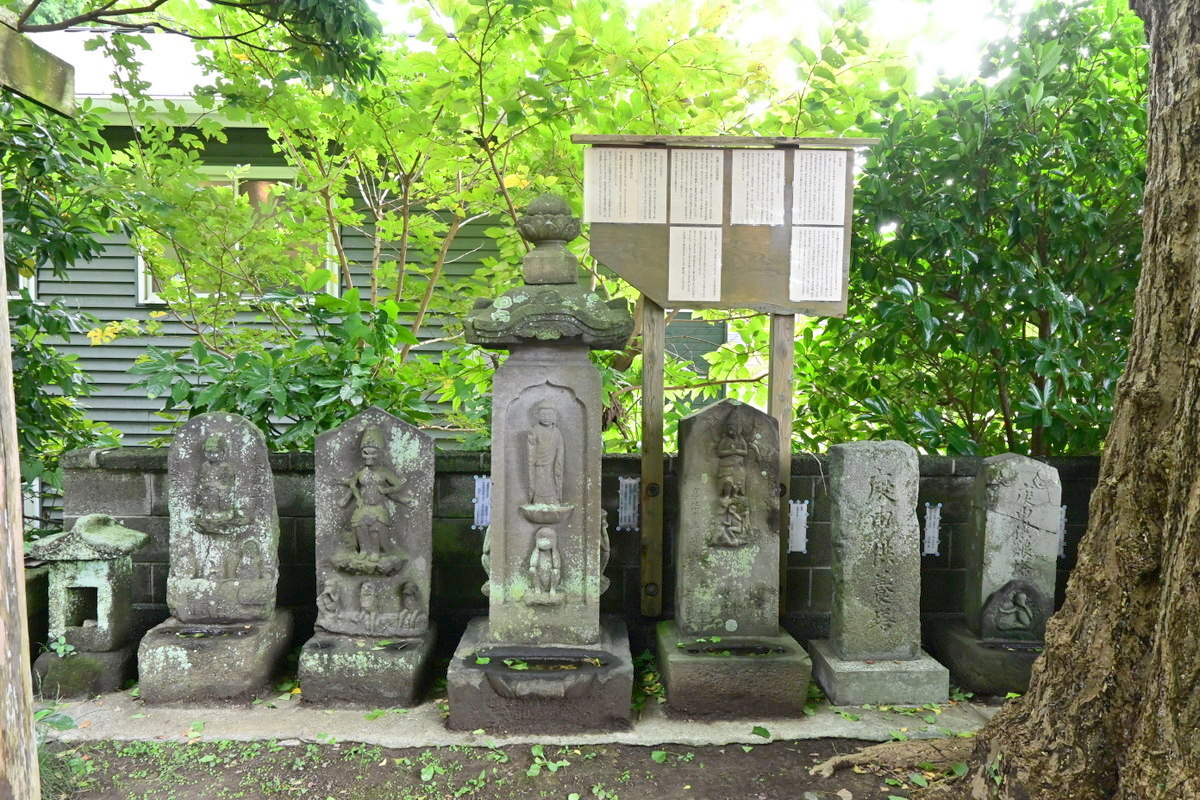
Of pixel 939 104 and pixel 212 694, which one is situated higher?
pixel 939 104

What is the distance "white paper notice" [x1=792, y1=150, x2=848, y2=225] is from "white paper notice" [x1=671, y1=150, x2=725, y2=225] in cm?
41

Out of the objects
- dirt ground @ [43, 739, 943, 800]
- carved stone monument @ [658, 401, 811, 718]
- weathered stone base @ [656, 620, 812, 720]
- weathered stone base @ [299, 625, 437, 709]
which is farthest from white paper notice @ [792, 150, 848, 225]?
weathered stone base @ [299, 625, 437, 709]

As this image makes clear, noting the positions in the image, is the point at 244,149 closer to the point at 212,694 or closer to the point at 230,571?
the point at 230,571

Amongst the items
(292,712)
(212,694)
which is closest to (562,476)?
Answer: (292,712)

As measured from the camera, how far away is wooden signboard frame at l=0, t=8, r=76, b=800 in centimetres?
205

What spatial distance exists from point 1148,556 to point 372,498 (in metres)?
3.20

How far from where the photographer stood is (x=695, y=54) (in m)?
4.66

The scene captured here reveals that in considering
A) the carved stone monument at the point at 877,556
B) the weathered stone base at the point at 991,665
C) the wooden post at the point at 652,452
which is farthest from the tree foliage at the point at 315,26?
the weathered stone base at the point at 991,665

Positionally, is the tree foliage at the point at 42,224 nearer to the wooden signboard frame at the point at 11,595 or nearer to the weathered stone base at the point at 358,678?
the weathered stone base at the point at 358,678

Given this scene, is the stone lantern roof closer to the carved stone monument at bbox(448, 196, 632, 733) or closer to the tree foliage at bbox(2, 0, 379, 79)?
the carved stone monument at bbox(448, 196, 632, 733)

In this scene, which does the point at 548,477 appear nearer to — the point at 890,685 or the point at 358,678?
the point at 358,678

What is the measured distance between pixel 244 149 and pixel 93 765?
6.29m

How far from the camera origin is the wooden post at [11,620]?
2.05 m

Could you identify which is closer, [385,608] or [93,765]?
[93,765]
